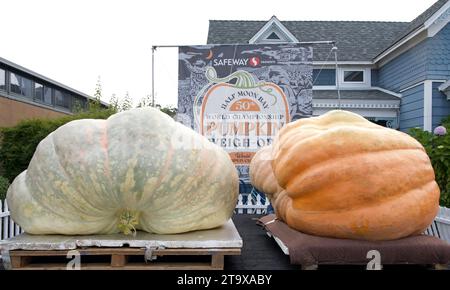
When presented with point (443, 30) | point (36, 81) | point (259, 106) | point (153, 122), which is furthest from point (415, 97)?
point (36, 81)

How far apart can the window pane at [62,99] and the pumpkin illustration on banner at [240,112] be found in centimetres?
1471

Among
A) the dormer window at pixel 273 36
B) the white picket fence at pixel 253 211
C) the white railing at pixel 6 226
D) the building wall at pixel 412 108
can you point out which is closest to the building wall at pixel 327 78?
the dormer window at pixel 273 36

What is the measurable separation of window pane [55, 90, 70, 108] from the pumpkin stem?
57.1 feet

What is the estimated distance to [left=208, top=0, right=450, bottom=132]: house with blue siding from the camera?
8.32 metres

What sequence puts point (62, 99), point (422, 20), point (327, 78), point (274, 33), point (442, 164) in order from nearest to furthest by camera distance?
point (442, 164) < point (422, 20) < point (274, 33) < point (327, 78) < point (62, 99)

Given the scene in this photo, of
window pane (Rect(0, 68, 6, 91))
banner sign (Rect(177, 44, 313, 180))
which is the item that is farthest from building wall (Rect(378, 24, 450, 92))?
window pane (Rect(0, 68, 6, 91))

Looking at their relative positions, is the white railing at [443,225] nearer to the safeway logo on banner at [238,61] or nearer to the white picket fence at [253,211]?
the white picket fence at [253,211]

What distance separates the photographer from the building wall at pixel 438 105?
8305 millimetres

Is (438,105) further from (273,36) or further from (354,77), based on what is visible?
(273,36)

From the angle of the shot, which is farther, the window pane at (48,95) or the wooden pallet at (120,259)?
the window pane at (48,95)

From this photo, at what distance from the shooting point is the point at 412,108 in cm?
890

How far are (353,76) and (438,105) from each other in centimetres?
265

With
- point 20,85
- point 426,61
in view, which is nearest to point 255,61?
point 426,61

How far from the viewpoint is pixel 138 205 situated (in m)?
1.77
